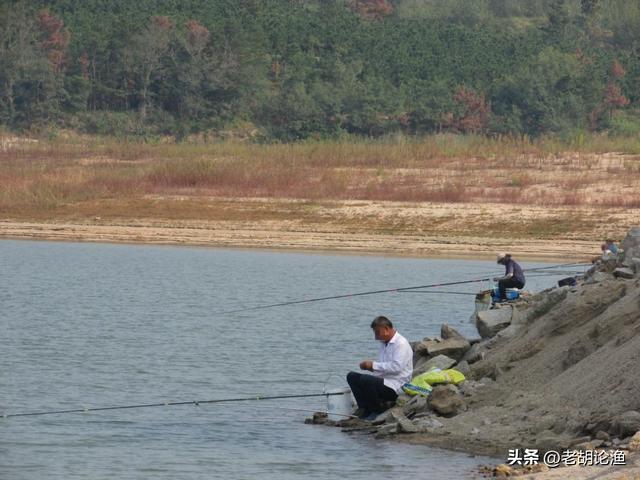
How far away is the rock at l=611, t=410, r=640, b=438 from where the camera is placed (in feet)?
33.1

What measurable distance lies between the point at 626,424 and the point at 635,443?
483 millimetres

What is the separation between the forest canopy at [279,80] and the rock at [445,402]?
39216 millimetres

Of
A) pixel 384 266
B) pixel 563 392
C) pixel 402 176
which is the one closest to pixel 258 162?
pixel 402 176

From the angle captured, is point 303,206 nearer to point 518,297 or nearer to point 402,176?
point 402,176

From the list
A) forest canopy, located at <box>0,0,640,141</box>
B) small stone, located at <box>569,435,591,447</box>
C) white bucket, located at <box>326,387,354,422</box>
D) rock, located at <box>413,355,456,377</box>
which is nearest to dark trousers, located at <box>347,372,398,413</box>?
white bucket, located at <box>326,387,354,422</box>

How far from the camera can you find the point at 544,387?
11.8m

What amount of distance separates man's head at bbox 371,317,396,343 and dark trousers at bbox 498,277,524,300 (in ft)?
23.5

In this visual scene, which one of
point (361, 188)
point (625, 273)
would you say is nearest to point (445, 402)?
point (625, 273)

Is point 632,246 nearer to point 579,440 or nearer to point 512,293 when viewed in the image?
point 512,293

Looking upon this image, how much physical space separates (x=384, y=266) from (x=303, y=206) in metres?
4.97

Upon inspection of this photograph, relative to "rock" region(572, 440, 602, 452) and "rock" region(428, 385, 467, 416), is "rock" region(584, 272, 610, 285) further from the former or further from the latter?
"rock" region(572, 440, 602, 452)

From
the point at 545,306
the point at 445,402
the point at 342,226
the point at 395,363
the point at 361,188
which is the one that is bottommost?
the point at 342,226

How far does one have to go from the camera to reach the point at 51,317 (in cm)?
2184

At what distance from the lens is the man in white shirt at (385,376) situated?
40.3ft
